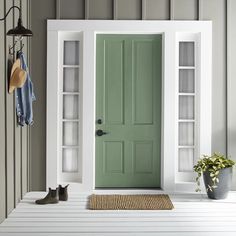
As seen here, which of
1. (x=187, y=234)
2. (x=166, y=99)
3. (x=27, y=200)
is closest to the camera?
(x=187, y=234)

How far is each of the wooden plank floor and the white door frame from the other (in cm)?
59

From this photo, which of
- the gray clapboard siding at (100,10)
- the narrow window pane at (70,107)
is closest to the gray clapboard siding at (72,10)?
the gray clapboard siding at (100,10)

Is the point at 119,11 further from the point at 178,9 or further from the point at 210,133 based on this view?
the point at 210,133

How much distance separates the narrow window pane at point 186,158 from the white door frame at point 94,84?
17cm

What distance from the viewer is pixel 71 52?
6.71 m

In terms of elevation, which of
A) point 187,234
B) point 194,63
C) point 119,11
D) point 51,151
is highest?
point 119,11

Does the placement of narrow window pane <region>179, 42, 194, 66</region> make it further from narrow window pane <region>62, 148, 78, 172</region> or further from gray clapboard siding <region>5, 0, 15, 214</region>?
gray clapboard siding <region>5, 0, 15, 214</region>

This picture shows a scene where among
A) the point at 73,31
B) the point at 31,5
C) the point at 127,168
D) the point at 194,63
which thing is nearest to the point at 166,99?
the point at 194,63

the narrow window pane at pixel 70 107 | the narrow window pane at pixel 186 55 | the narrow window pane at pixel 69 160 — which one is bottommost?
the narrow window pane at pixel 69 160

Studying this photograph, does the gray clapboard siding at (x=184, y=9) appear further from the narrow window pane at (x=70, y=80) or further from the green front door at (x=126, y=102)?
the narrow window pane at (x=70, y=80)

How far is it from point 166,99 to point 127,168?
40.9 inches

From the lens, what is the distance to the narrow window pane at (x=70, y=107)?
22.0 ft

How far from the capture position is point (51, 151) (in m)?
6.59
